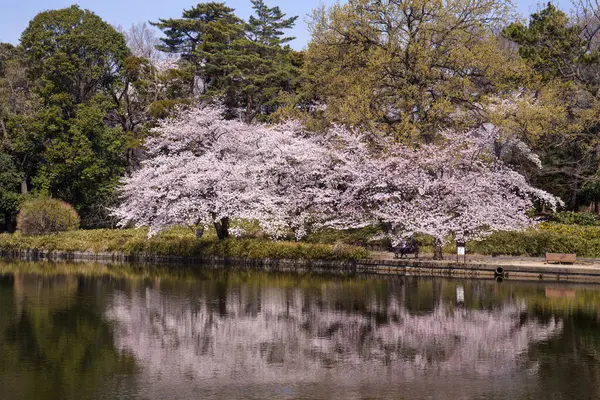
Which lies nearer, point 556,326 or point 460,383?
point 460,383

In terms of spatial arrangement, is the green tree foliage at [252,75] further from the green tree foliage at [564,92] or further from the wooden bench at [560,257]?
the wooden bench at [560,257]

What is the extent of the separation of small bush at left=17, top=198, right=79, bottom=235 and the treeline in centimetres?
359

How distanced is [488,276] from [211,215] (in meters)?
15.5

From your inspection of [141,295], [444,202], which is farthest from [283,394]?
[444,202]

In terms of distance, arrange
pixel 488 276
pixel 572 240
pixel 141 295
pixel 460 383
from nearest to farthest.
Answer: pixel 460 383 → pixel 141 295 → pixel 488 276 → pixel 572 240

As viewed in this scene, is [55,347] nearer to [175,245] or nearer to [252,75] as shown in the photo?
[175,245]

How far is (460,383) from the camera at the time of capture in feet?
46.5

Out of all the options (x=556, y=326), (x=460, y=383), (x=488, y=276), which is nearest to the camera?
(x=460, y=383)

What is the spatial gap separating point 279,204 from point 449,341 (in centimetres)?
2214

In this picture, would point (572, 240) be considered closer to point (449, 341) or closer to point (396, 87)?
point (396, 87)

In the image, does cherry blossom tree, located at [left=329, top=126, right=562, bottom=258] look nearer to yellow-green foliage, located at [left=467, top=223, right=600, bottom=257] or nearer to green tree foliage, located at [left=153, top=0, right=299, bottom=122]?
yellow-green foliage, located at [left=467, top=223, right=600, bottom=257]

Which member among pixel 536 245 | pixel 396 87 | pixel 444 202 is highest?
pixel 396 87

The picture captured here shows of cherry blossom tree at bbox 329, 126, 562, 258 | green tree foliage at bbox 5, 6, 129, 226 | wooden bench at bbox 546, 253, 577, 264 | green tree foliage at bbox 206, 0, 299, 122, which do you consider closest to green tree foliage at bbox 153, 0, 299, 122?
green tree foliage at bbox 206, 0, 299, 122

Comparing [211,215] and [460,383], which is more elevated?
[211,215]
